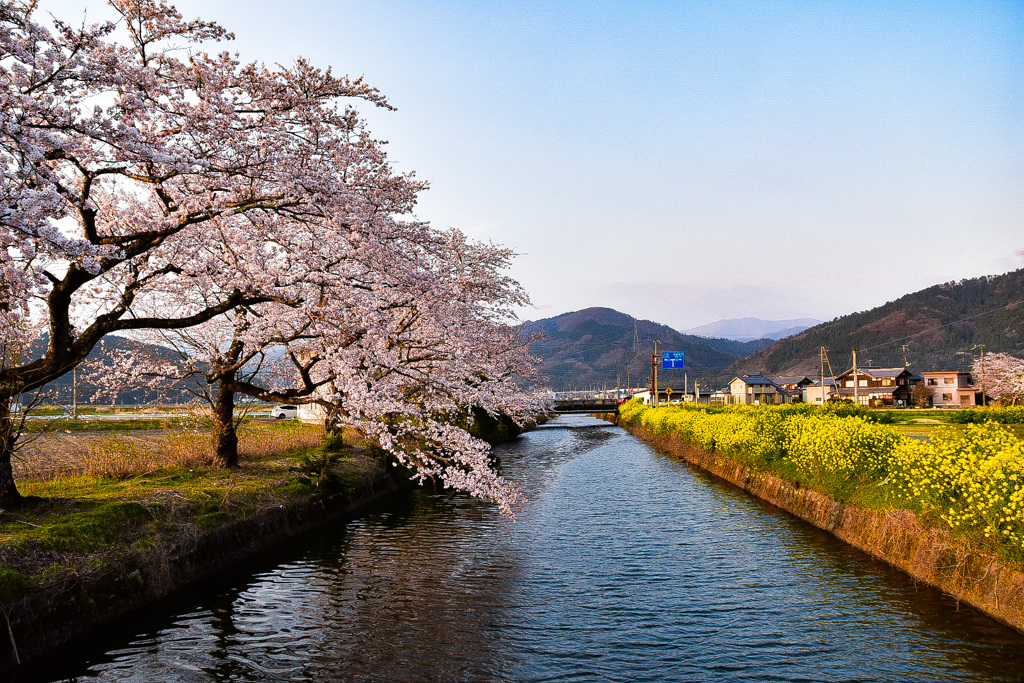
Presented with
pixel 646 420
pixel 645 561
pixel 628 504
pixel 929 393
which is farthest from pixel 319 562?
pixel 929 393

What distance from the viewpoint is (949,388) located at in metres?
123

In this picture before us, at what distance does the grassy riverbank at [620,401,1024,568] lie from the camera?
487 inches

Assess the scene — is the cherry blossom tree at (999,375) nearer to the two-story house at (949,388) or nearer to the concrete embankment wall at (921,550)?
the two-story house at (949,388)

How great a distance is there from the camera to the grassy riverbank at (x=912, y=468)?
1238 cm

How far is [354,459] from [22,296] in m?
19.0

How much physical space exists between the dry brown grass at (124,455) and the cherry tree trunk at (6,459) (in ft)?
8.09

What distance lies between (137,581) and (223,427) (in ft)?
31.7

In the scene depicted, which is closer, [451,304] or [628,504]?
[451,304]

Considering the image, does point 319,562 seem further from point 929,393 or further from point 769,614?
point 929,393

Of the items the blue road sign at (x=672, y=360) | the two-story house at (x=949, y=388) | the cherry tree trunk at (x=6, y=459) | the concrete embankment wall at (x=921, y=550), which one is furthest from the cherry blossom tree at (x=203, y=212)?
the two-story house at (x=949, y=388)

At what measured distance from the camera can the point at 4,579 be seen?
34.6 feet

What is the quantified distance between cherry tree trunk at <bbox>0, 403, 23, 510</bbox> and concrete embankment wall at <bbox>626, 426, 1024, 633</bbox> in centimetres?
1963

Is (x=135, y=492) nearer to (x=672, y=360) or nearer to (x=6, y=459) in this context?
(x=6, y=459)

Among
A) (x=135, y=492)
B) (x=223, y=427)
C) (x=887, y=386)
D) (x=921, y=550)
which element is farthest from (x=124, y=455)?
(x=887, y=386)
